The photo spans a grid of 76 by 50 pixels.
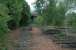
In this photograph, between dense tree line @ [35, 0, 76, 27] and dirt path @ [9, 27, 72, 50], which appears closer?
dirt path @ [9, 27, 72, 50]

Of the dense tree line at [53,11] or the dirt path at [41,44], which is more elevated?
the dense tree line at [53,11]

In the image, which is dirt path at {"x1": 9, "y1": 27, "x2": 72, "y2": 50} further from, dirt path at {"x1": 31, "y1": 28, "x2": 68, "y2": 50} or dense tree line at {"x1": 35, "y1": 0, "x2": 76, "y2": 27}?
dense tree line at {"x1": 35, "y1": 0, "x2": 76, "y2": 27}

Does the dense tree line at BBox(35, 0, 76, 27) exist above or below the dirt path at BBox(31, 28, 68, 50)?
above

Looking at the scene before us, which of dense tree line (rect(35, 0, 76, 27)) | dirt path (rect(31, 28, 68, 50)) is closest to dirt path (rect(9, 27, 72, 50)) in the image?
dirt path (rect(31, 28, 68, 50))

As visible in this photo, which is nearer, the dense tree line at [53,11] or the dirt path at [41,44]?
the dirt path at [41,44]

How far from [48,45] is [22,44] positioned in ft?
1.61

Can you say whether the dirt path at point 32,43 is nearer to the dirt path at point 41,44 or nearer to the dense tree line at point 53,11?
the dirt path at point 41,44

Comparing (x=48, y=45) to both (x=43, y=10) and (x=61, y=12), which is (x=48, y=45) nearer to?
(x=61, y=12)

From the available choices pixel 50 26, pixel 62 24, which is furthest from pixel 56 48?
pixel 50 26

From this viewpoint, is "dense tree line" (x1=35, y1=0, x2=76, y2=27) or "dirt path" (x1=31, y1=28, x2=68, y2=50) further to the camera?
"dense tree line" (x1=35, y1=0, x2=76, y2=27)

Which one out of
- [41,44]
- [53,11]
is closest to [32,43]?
[41,44]

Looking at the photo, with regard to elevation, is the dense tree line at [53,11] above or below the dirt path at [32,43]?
above

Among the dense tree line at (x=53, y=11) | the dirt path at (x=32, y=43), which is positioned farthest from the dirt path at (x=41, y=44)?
the dense tree line at (x=53, y=11)

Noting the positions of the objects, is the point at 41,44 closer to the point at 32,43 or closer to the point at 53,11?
the point at 32,43
